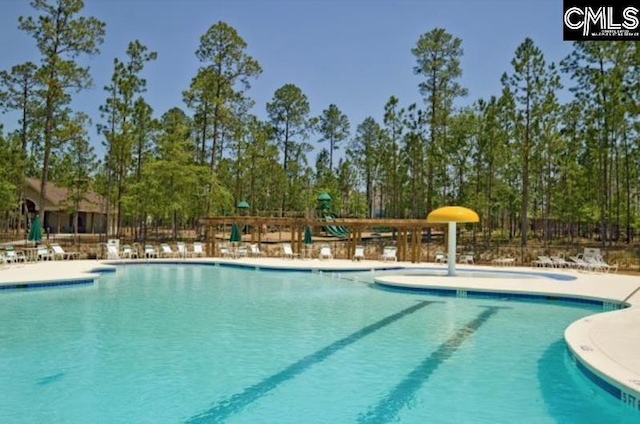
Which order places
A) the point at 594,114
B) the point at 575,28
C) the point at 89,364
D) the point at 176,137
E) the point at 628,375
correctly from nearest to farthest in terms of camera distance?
the point at 628,375 < the point at 89,364 < the point at 575,28 < the point at 594,114 < the point at 176,137

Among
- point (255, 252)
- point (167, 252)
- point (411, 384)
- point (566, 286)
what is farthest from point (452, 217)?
point (167, 252)

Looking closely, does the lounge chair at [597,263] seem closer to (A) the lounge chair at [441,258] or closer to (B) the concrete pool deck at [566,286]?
(B) the concrete pool deck at [566,286]

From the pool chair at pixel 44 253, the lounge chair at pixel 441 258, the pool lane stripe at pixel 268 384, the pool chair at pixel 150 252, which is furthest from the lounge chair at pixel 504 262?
the pool chair at pixel 44 253

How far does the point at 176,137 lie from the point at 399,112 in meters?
15.0

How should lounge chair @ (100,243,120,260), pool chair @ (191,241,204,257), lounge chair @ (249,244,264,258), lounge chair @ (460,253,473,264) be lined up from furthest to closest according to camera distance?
1. lounge chair @ (249,244,264,258)
2. pool chair @ (191,241,204,257)
3. lounge chair @ (100,243,120,260)
4. lounge chair @ (460,253,473,264)

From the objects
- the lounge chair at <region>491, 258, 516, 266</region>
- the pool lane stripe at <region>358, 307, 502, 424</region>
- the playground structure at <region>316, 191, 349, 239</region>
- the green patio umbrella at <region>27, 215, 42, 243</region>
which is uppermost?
the playground structure at <region>316, 191, 349, 239</region>

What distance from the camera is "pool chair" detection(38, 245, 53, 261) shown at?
20869 mm

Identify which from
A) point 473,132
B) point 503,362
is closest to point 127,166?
point 473,132

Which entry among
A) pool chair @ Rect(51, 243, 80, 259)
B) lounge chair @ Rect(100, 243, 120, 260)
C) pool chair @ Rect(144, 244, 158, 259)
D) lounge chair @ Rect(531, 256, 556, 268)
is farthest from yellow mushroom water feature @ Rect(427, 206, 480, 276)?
pool chair @ Rect(51, 243, 80, 259)

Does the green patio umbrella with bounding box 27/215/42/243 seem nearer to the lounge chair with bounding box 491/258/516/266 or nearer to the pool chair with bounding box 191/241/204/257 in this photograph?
the pool chair with bounding box 191/241/204/257

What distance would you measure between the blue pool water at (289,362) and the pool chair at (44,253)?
8730 mm

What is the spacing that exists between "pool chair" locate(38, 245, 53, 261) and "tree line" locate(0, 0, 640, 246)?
3831mm

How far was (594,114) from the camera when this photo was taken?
2716 cm

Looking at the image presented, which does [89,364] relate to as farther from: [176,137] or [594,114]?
[594,114]
